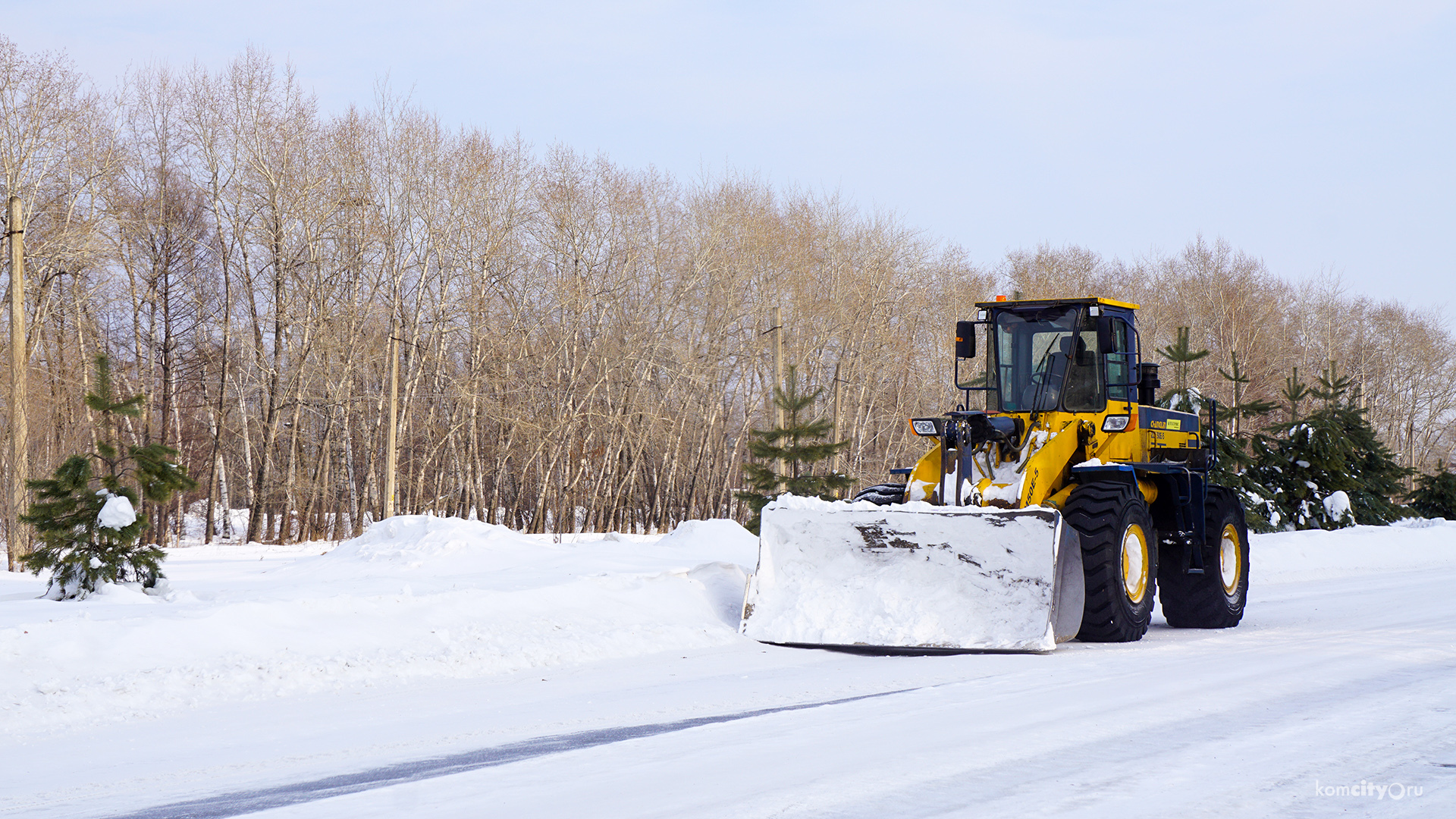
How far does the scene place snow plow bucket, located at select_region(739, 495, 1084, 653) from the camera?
898 cm

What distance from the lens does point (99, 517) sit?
10.1 meters

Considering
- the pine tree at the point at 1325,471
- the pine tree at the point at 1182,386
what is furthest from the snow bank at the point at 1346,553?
the pine tree at the point at 1325,471

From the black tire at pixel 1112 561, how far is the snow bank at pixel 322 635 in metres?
3.00

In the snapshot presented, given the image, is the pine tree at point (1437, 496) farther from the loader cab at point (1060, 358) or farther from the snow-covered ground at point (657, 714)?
the loader cab at point (1060, 358)

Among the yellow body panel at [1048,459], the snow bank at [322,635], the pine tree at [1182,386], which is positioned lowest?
the snow bank at [322,635]

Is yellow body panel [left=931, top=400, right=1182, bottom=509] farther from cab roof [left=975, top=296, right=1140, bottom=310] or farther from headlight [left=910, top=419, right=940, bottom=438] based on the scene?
cab roof [left=975, top=296, right=1140, bottom=310]

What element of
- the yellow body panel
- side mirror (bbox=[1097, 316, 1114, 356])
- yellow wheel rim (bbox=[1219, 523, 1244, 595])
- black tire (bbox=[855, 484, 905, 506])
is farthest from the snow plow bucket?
yellow wheel rim (bbox=[1219, 523, 1244, 595])

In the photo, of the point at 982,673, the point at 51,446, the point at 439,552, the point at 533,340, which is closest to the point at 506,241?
the point at 533,340

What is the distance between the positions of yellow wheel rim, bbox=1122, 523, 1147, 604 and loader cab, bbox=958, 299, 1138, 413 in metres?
1.22

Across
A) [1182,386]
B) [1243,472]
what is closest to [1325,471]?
[1243,472]

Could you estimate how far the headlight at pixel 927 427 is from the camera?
32.7 feet

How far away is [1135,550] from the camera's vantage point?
1002 centimetres

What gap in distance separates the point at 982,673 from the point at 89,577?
305 inches

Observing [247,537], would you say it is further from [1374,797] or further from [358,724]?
[1374,797]
